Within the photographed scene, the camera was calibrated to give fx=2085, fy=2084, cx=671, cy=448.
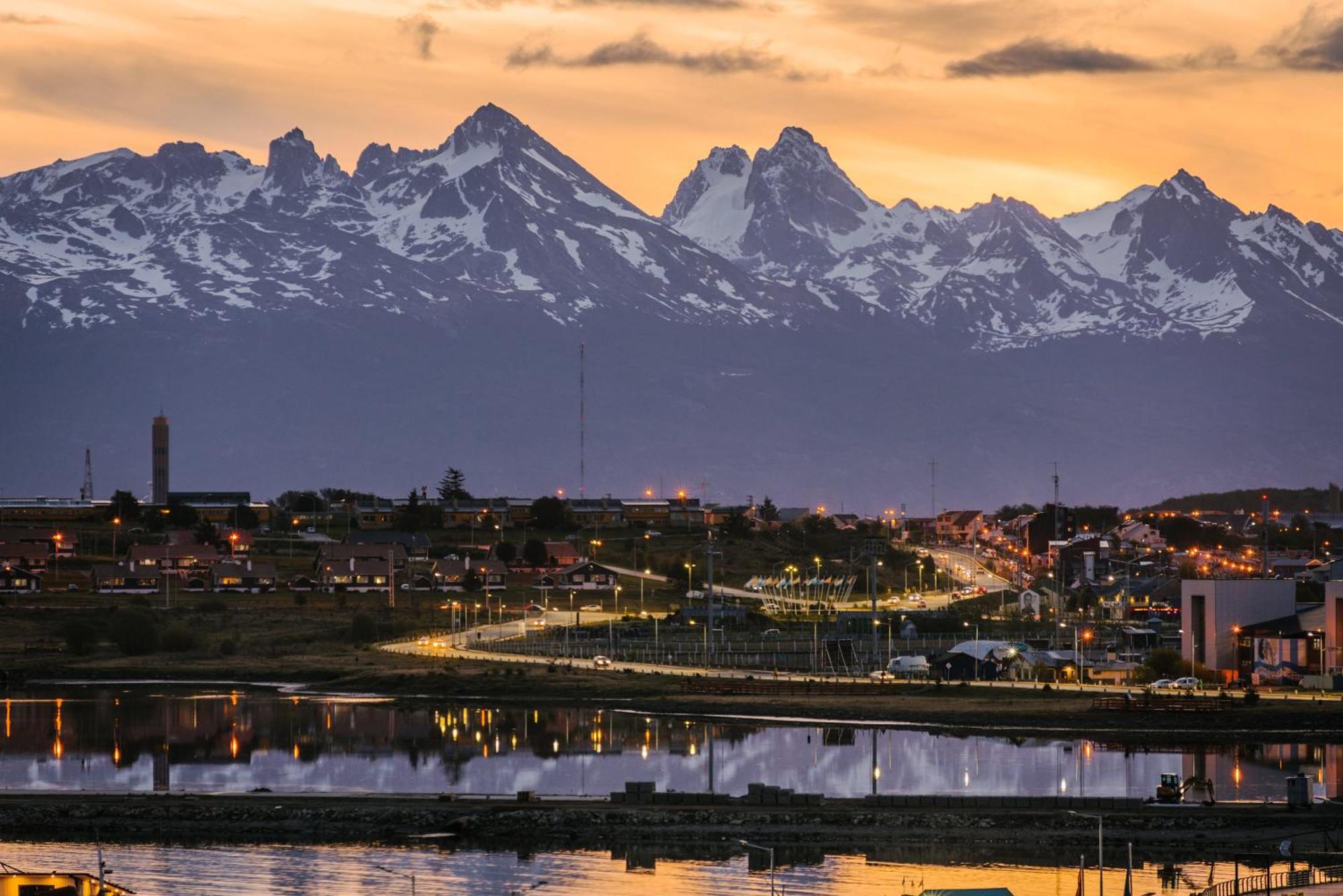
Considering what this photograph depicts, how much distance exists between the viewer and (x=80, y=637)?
9975 cm

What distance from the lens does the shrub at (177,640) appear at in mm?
101250

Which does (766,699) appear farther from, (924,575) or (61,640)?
(924,575)

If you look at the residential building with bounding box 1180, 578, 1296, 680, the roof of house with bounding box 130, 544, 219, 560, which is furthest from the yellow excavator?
the roof of house with bounding box 130, 544, 219, 560

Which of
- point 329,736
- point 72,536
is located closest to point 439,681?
point 329,736

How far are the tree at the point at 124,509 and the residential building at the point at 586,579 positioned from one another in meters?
48.0

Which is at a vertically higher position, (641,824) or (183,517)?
(183,517)

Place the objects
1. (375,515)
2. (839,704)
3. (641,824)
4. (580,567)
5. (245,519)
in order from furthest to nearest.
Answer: (375,515) < (245,519) < (580,567) < (839,704) < (641,824)

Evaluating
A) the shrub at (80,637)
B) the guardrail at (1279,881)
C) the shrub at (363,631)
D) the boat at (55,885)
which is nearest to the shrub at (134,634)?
the shrub at (80,637)

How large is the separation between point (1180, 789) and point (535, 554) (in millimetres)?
93232

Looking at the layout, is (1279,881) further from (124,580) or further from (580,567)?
(580,567)

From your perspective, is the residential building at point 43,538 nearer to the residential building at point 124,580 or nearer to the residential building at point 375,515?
the residential building at point 124,580

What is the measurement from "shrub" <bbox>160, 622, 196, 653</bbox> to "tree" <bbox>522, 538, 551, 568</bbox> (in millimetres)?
42042

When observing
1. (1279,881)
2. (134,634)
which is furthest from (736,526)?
(1279,881)

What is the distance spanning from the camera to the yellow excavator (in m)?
52.4
